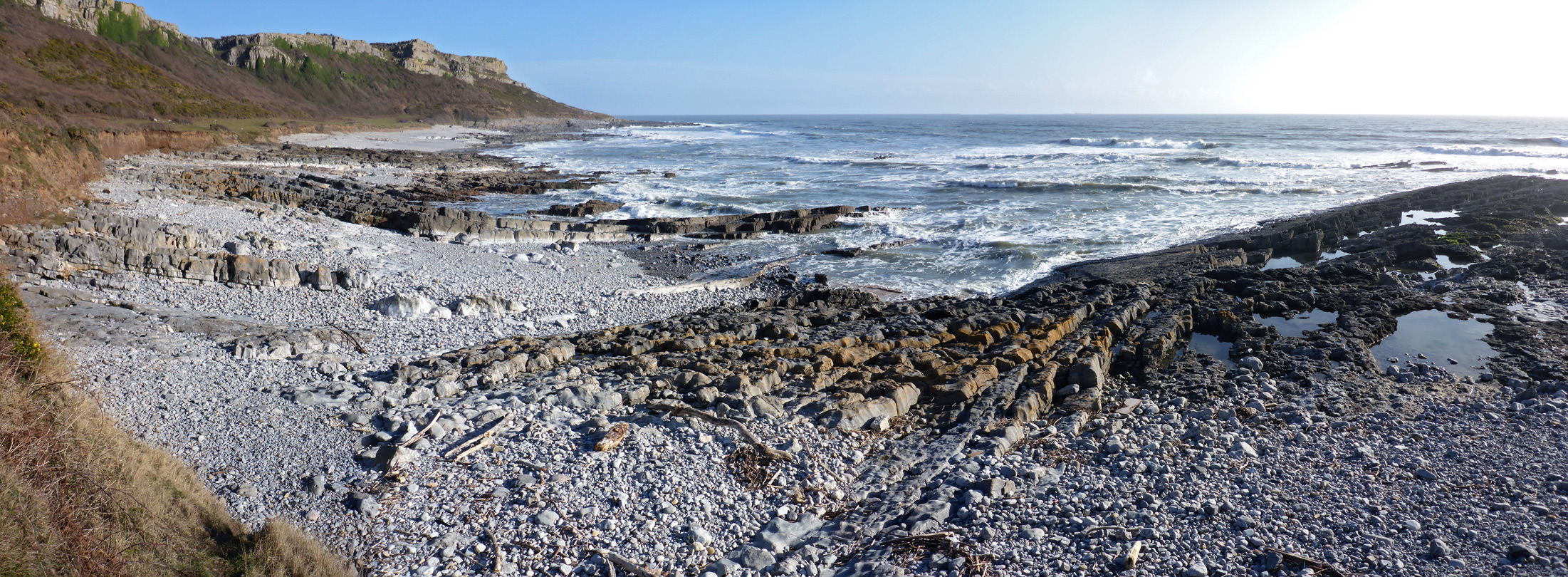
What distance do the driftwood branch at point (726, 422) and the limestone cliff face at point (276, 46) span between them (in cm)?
8202

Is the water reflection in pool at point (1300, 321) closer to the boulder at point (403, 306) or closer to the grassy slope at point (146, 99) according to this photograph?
the boulder at point (403, 306)

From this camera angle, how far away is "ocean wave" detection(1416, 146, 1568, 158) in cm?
4446

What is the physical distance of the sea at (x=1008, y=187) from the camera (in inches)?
745

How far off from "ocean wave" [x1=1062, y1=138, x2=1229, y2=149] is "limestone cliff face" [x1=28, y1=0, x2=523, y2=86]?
295 feet

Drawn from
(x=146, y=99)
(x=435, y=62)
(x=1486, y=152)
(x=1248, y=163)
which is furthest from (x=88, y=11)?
(x=1486, y=152)

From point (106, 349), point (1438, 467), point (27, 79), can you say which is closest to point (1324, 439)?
point (1438, 467)

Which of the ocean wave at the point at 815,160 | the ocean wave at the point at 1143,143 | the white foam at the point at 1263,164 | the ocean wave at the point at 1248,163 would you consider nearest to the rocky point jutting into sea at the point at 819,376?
the white foam at the point at 1263,164

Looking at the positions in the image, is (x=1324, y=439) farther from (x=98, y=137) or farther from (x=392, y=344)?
(x=98, y=137)

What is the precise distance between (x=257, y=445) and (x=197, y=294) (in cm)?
638

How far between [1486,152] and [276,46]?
4922 inches

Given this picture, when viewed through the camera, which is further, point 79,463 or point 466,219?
point 466,219

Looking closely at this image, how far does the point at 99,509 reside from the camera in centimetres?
416

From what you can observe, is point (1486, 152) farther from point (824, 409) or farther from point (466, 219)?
point (466, 219)

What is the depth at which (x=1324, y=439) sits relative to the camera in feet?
25.0
